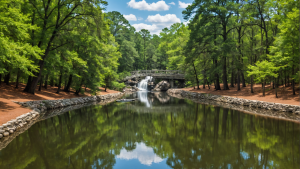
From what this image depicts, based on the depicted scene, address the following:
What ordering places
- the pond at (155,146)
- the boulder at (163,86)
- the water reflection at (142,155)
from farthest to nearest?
1. the boulder at (163,86)
2. the water reflection at (142,155)
3. the pond at (155,146)

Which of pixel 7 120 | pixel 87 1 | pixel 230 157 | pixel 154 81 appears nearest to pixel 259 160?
pixel 230 157

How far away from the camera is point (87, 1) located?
50.0 feet

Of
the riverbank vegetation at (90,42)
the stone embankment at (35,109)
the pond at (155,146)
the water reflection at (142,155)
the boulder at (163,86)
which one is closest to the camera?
the pond at (155,146)

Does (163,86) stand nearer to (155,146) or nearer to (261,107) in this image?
(261,107)

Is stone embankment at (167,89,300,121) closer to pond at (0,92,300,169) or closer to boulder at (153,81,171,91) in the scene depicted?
pond at (0,92,300,169)

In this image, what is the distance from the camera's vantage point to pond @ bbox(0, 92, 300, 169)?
5445mm

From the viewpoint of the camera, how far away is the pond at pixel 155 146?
214 inches

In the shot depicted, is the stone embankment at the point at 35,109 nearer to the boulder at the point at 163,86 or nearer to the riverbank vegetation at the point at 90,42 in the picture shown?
the riverbank vegetation at the point at 90,42

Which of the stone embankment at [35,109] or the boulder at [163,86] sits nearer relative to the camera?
the stone embankment at [35,109]

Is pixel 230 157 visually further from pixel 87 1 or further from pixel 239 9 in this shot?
pixel 239 9

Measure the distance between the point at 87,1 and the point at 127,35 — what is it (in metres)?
36.9

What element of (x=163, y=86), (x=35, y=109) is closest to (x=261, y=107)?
(x=35, y=109)

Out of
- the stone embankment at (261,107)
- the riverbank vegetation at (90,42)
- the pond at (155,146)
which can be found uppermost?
the riverbank vegetation at (90,42)

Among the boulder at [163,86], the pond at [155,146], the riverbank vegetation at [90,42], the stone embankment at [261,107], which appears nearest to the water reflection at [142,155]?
the pond at [155,146]
